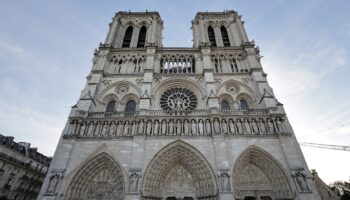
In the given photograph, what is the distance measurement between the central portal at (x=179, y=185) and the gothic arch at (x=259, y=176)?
8.90 ft

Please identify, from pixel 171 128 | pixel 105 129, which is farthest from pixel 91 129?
pixel 171 128

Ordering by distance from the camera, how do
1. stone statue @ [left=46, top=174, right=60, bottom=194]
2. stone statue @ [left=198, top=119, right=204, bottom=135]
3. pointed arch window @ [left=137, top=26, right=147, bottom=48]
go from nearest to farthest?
stone statue @ [left=46, top=174, right=60, bottom=194]
stone statue @ [left=198, top=119, right=204, bottom=135]
pointed arch window @ [left=137, top=26, right=147, bottom=48]

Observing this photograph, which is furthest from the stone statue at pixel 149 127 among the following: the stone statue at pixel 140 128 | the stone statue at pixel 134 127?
the stone statue at pixel 134 127

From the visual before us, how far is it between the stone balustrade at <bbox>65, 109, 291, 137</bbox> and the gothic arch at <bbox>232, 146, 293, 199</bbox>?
155 centimetres

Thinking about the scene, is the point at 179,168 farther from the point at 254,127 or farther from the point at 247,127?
the point at 254,127

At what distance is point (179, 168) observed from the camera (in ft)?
41.6

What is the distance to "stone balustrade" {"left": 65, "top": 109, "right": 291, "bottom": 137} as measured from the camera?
1290cm

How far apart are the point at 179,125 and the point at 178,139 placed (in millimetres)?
1151

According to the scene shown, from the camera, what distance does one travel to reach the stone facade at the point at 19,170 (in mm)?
15398

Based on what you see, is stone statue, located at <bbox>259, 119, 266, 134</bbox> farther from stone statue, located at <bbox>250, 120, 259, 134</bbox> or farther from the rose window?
the rose window

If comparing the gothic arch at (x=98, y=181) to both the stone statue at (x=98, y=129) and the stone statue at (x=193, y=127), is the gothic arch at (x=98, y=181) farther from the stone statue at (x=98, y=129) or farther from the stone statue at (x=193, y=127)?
the stone statue at (x=193, y=127)

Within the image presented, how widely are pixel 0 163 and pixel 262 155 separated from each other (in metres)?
19.8

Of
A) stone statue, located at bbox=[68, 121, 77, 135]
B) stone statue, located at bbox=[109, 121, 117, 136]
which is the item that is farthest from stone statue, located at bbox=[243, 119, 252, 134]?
stone statue, located at bbox=[68, 121, 77, 135]

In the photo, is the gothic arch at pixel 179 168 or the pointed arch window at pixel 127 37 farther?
the pointed arch window at pixel 127 37
